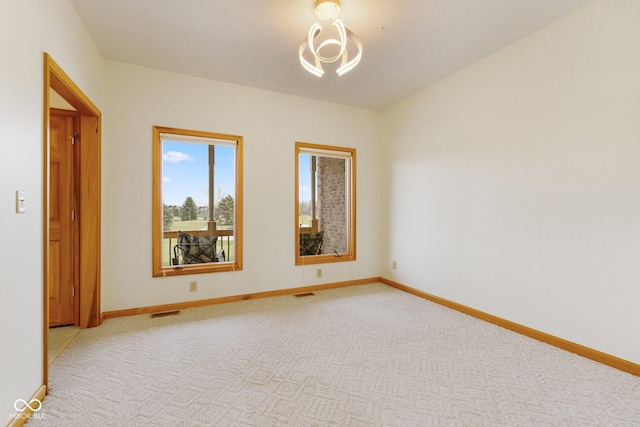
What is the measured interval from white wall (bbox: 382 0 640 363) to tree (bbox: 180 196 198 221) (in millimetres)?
3128

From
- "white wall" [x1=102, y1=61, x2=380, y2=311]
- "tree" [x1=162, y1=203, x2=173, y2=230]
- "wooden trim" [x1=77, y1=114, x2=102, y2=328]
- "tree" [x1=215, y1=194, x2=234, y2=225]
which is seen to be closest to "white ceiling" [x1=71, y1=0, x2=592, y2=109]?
"white wall" [x1=102, y1=61, x2=380, y2=311]

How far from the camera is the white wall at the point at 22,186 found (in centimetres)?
140

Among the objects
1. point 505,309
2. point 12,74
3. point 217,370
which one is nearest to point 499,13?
point 505,309

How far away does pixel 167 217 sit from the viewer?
138 inches

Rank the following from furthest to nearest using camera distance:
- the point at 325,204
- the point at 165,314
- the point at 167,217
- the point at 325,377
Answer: the point at 325,204
the point at 167,217
the point at 165,314
the point at 325,377

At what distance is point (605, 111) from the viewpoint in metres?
2.17

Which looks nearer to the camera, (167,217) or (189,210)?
(167,217)

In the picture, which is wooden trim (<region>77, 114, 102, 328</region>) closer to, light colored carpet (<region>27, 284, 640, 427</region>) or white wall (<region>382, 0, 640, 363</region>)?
light colored carpet (<region>27, 284, 640, 427</region>)

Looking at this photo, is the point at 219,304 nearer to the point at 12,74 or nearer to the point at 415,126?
the point at 12,74

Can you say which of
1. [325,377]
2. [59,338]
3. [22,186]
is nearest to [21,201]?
[22,186]

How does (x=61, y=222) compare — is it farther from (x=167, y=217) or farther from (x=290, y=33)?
(x=290, y=33)

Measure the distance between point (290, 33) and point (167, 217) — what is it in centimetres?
255

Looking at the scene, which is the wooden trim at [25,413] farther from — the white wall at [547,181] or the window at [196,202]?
the white wall at [547,181]

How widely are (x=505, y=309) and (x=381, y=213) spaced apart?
2.21 m
